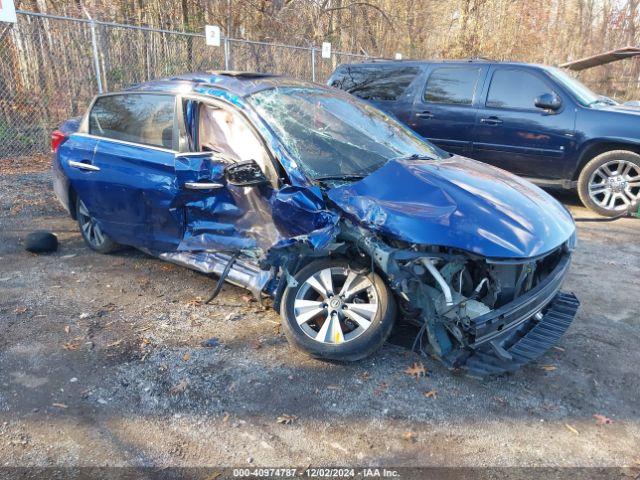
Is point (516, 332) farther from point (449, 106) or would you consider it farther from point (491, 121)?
point (449, 106)

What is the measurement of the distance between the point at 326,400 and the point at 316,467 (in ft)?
1.65

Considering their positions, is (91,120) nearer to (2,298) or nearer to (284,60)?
(2,298)

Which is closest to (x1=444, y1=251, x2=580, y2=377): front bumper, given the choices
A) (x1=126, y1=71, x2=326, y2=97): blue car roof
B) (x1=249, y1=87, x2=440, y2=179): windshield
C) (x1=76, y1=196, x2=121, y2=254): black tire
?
(x1=249, y1=87, x2=440, y2=179): windshield

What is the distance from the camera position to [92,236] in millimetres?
4992

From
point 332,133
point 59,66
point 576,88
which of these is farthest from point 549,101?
point 59,66

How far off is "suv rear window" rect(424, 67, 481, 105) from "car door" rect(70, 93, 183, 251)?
176 inches

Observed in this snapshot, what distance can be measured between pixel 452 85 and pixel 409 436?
5.88 meters

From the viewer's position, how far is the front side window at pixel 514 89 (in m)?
6.71

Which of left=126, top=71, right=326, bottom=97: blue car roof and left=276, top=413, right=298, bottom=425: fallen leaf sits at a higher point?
left=126, top=71, right=326, bottom=97: blue car roof

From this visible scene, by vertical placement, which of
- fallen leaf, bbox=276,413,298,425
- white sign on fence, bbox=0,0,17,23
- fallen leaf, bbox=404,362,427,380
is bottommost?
fallen leaf, bbox=276,413,298,425

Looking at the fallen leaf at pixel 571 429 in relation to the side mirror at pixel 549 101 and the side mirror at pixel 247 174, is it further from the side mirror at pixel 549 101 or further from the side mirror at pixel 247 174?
the side mirror at pixel 549 101

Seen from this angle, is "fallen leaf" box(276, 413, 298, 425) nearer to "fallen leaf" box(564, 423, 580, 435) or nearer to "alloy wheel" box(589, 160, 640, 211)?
"fallen leaf" box(564, 423, 580, 435)

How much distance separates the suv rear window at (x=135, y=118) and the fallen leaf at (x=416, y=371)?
2495 millimetres

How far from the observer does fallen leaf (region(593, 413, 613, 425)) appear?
2.68 m
